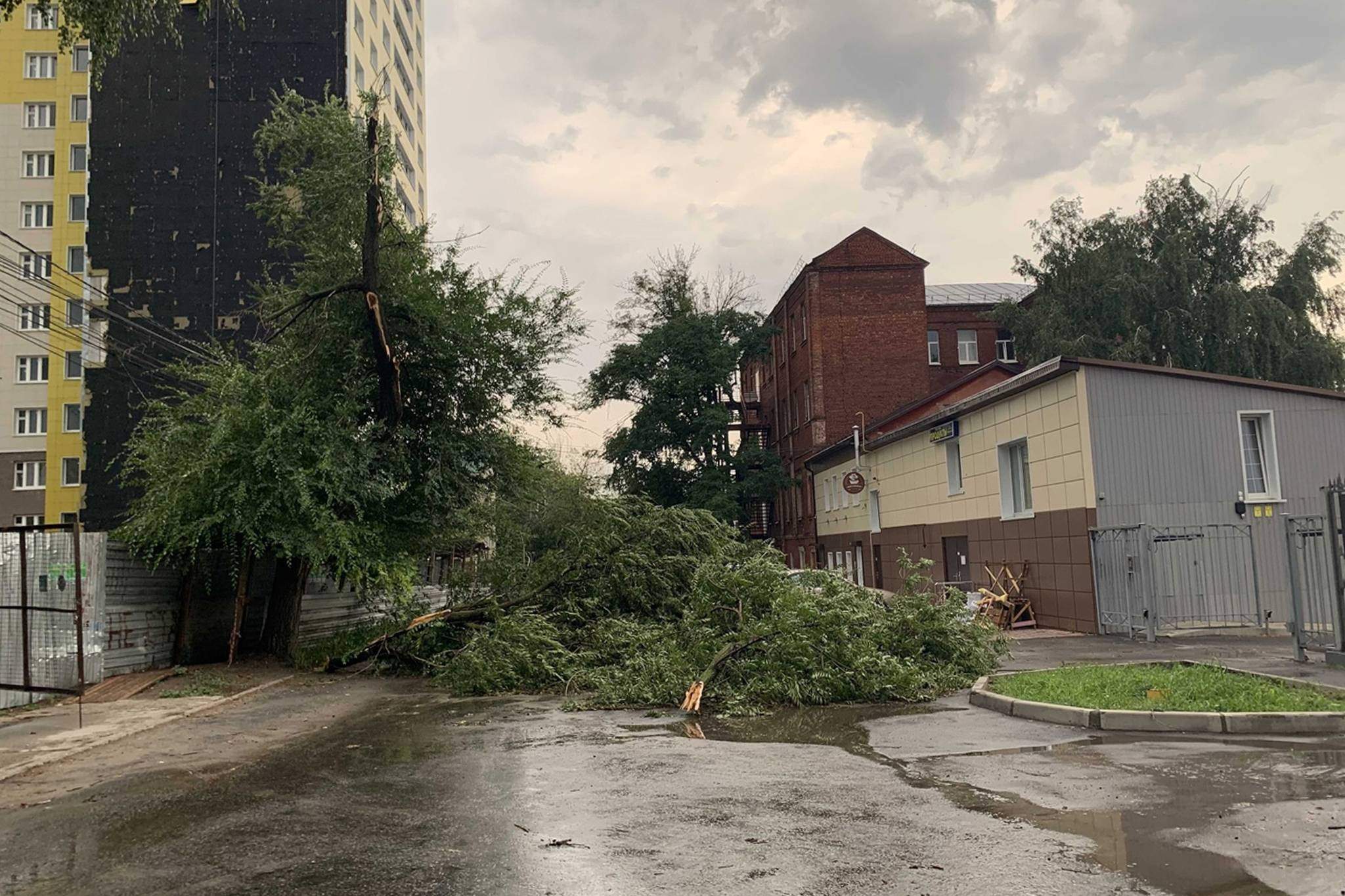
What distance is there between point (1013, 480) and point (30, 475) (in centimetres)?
4523

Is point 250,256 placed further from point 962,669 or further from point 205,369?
point 962,669

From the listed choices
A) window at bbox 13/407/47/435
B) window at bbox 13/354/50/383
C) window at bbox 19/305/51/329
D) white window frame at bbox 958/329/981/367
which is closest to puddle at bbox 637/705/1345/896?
white window frame at bbox 958/329/981/367

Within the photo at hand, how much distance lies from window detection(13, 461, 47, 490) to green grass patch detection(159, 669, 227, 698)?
39050mm

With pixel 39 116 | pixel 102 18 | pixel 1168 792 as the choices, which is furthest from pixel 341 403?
Result: pixel 39 116

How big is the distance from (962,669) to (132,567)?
12.3 m

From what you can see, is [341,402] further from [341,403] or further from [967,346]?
[967,346]

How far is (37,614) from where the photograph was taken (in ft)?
45.5

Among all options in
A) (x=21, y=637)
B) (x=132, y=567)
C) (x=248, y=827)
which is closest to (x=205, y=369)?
(x=132, y=567)

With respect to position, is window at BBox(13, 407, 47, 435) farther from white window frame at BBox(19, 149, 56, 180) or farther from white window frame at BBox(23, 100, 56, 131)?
white window frame at BBox(23, 100, 56, 131)

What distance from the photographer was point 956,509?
88.8 ft

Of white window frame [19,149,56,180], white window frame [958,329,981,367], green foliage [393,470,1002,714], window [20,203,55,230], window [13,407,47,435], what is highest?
white window frame [19,149,56,180]

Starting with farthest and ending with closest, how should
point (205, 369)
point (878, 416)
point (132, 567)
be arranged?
point (878, 416), point (205, 369), point (132, 567)

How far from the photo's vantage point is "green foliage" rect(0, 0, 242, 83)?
10.1m

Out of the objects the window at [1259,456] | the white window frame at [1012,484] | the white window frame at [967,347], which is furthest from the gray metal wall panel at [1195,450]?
the white window frame at [967,347]
